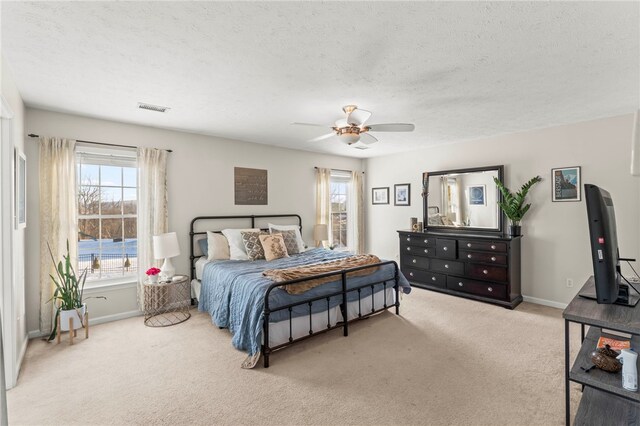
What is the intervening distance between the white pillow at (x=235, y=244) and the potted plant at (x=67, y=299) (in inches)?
68.5

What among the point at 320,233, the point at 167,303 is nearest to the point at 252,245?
the point at 167,303

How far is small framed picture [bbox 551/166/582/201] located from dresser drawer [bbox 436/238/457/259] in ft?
4.81

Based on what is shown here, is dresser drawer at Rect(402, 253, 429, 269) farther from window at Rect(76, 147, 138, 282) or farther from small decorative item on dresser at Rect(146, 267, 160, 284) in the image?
window at Rect(76, 147, 138, 282)

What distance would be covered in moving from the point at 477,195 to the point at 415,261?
1.48 meters

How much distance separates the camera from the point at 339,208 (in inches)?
264

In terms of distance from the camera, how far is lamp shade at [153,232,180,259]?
3.87 meters

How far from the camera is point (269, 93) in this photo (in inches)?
119

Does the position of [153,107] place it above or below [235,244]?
above

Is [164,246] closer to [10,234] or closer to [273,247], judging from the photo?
[273,247]

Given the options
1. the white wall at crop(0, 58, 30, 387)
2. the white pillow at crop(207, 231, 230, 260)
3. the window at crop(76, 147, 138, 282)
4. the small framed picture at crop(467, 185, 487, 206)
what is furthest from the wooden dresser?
the white wall at crop(0, 58, 30, 387)

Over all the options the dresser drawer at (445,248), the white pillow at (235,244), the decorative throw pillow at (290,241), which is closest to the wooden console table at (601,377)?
the dresser drawer at (445,248)

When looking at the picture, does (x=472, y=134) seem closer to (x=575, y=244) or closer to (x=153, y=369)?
(x=575, y=244)

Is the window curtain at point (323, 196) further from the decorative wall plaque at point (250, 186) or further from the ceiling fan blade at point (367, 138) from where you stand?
the ceiling fan blade at point (367, 138)

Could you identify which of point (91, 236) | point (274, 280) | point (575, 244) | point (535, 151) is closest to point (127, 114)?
point (91, 236)
